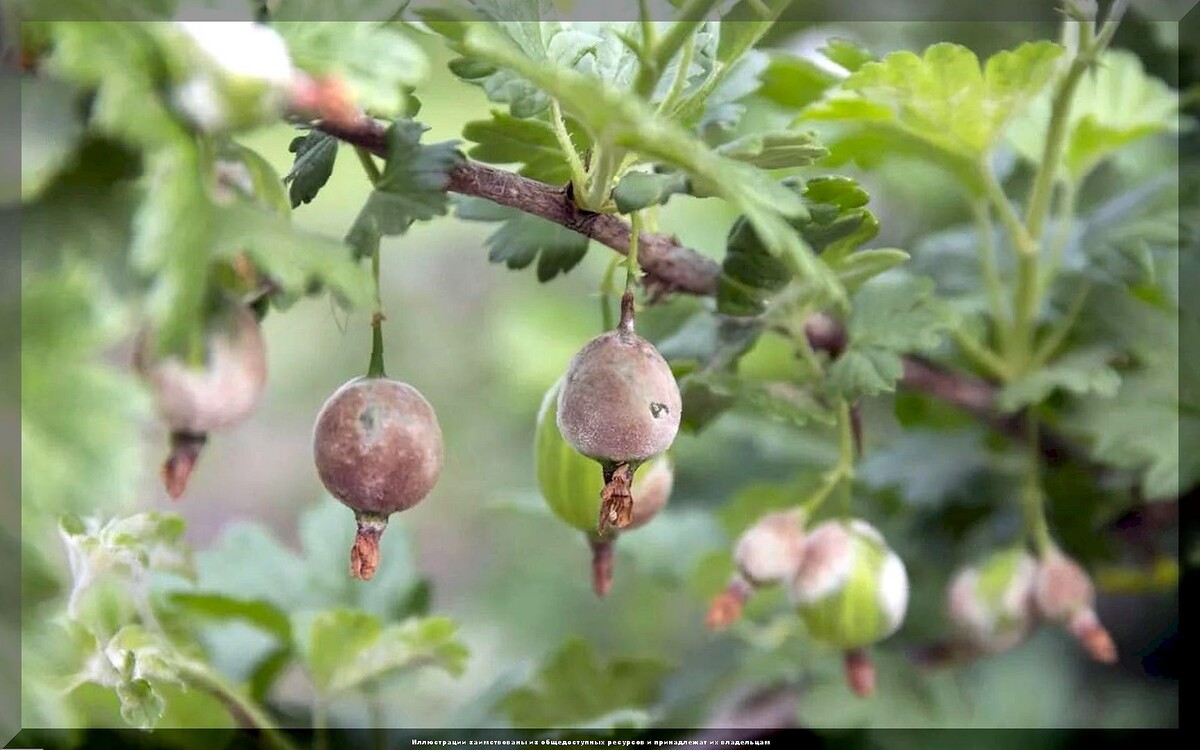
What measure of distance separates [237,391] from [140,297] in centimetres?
5

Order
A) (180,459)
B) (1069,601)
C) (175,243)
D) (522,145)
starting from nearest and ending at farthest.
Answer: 1. (175,243)
2. (180,459)
3. (522,145)
4. (1069,601)

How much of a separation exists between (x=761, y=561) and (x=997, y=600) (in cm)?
24

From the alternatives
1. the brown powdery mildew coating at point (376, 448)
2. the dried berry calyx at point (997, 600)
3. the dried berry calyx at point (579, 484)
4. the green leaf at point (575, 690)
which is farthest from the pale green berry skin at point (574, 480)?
the dried berry calyx at point (997, 600)

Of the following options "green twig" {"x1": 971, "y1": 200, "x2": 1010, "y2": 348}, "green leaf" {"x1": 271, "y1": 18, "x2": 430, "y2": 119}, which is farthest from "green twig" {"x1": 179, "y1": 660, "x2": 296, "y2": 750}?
"green twig" {"x1": 971, "y1": 200, "x2": 1010, "y2": 348}

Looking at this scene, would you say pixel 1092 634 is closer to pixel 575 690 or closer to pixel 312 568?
pixel 575 690

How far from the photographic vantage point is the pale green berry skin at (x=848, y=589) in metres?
0.62

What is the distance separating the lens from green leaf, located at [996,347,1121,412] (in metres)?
0.68

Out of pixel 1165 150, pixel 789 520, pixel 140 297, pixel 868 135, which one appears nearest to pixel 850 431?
pixel 789 520

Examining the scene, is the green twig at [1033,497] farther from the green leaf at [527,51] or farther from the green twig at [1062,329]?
the green leaf at [527,51]

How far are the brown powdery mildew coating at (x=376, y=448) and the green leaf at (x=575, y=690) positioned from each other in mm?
324

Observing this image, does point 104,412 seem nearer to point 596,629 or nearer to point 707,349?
point 707,349

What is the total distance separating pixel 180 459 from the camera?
0.43 metres

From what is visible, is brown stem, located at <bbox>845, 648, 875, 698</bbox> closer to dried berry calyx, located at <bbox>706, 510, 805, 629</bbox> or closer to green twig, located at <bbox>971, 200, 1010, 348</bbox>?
dried berry calyx, located at <bbox>706, 510, 805, 629</bbox>

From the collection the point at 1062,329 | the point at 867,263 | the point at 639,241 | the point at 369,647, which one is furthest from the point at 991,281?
the point at 369,647
